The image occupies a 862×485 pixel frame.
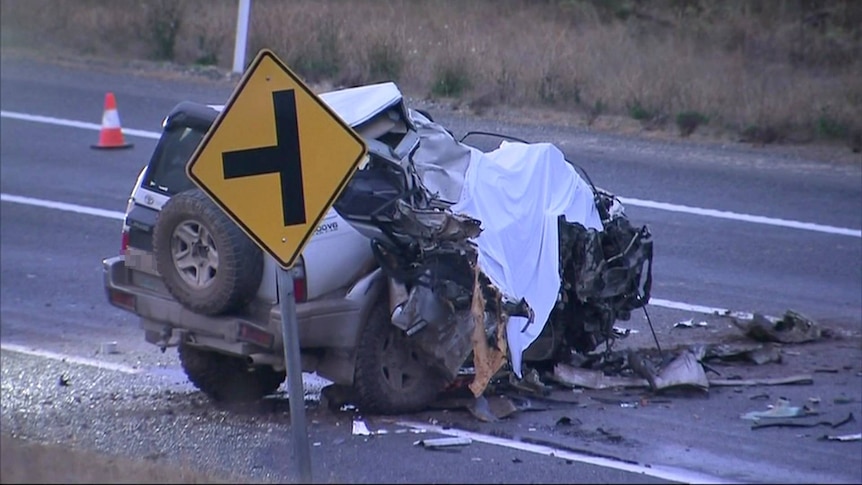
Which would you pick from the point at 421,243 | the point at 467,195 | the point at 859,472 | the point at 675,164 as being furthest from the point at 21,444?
the point at 675,164

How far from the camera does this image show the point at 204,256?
813cm

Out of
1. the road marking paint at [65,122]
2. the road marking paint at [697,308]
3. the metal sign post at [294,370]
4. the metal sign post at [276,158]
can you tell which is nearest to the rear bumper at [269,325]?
the metal sign post at [294,370]

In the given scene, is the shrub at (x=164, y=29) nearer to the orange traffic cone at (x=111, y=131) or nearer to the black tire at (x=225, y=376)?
the orange traffic cone at (x=111, y=131)

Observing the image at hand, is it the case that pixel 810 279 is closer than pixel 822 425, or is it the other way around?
pixel 822 425

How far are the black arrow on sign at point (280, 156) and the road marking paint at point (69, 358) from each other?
402cm

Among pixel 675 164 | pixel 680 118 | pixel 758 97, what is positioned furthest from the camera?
pixel 758 97

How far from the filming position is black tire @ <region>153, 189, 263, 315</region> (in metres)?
7.93

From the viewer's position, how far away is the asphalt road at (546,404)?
25.0ft

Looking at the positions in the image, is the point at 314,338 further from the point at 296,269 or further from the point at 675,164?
the point at 675,164

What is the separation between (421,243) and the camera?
8211 millimetres

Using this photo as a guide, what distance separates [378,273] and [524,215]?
3.78 feet

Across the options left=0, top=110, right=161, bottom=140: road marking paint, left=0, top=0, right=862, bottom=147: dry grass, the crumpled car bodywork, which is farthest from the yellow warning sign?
left=0, top=0, right=862, bottom=147: dry grass

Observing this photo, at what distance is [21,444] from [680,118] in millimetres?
12147

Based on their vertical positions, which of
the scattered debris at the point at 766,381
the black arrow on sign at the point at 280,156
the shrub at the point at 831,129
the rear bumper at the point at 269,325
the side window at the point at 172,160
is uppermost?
the black arrow on sign at the point at 280,156
